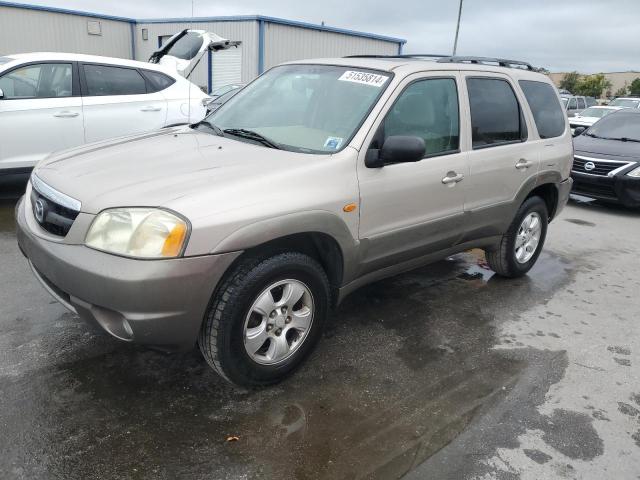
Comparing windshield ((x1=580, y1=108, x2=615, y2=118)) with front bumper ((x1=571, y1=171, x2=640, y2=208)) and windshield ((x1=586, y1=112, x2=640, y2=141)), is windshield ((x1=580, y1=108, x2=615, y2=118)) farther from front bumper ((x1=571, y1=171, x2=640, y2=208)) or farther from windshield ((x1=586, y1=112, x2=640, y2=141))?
front bumper ((x1=571, y1=171, x2=640, y2=208))

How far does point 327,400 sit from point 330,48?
2206cm

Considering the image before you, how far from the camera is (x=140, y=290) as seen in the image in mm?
2338

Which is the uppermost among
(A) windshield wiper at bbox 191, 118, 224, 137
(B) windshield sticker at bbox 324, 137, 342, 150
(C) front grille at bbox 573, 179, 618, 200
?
(B) windshield sticker at bbox 324, 137, 342, 150

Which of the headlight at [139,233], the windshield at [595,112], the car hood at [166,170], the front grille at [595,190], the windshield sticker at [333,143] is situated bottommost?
the front grille at [595,190]

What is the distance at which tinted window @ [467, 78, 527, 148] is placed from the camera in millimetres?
3936

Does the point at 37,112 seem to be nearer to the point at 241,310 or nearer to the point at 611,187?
the point at 241,310

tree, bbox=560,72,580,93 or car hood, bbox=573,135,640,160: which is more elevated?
car hood, bbox=573,135,640,160

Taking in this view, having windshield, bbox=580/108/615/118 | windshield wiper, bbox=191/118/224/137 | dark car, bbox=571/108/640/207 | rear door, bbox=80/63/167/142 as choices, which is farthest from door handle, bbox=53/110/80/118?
windshield, bbox=580/108/615/118

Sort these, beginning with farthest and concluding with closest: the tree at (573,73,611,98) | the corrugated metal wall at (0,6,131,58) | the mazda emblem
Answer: the tree at (573,73,611,98) < the corrugated metal wall at (0,6,131,58) < the mazda emblem

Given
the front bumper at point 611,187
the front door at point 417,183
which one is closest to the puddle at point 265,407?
the front door at point 417,183

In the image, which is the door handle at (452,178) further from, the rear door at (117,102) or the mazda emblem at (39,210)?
the rear door at (117,102)

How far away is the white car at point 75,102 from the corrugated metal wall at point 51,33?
16301 millimetres

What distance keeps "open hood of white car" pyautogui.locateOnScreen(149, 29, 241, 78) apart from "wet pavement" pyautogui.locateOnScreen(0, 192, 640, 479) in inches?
206

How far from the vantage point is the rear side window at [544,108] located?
4.57 meters
